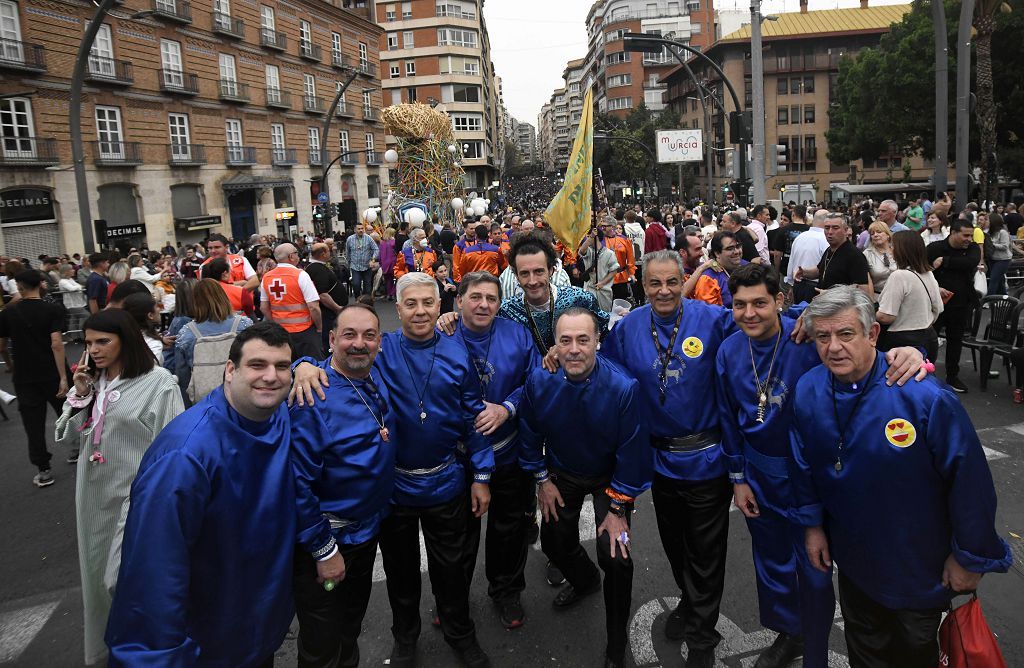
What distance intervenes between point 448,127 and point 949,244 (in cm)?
2515

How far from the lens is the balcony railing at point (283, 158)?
1502 inches

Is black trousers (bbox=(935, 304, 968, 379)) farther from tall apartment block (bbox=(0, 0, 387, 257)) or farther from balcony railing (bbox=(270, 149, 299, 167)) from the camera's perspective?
balcony railing (bbox=(270, 149, 299, 167))

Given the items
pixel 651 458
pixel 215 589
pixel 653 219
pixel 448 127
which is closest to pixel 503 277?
pixel 651 458

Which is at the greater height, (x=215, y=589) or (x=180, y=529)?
(x=180, y=529)

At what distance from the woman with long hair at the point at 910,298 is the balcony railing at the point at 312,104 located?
3988 cm

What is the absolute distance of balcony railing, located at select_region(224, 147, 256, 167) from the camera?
34.6 meters

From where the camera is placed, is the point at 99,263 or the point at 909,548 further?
the point at 99,263

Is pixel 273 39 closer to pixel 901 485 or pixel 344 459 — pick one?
pixel 344 459

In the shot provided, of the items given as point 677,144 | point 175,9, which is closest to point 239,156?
point 175,9

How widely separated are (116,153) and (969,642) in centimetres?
3282

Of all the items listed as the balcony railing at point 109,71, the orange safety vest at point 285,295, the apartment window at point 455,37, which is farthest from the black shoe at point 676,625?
the apartment window at point 455,37

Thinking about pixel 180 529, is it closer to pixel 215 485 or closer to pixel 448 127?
pixel 215 485

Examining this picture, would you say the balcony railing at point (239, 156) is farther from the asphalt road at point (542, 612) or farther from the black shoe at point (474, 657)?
the black shoe at point (474, 657)

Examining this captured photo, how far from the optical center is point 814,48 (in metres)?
59.1
